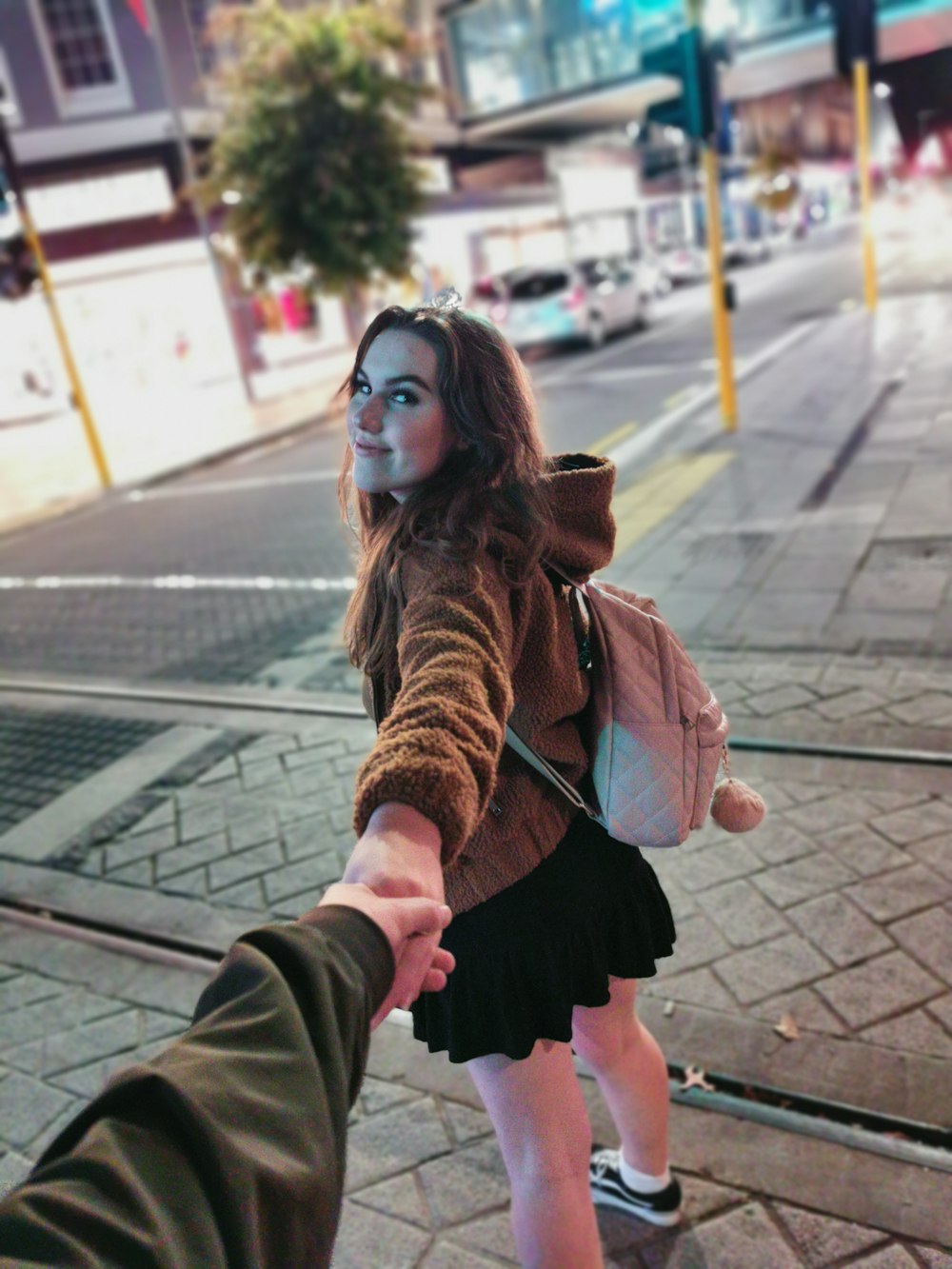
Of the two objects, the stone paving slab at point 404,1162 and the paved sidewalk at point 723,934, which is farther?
the paved sidewalk at point 723,934

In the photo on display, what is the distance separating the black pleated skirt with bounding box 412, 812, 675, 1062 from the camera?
161cm

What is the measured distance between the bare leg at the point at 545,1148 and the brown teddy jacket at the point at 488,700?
344 millimetres

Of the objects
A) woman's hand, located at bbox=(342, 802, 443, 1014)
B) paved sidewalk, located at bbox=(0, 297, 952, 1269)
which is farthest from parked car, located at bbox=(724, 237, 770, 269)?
woman's hand, located at bbox=(342, 802, 443, 1014)

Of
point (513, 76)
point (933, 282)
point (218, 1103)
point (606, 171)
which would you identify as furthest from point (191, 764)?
point (606, 171)

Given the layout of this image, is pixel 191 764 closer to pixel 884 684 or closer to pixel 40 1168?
pixel 884 684

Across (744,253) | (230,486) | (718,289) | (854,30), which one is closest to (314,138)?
(230,486)

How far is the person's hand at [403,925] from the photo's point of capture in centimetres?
107

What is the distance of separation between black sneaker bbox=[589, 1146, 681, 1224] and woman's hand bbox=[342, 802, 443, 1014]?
142 centimetres

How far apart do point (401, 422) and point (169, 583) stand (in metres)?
7.09

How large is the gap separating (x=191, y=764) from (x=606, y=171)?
41.5 m

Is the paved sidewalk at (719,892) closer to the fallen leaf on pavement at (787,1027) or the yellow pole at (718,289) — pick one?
the fallen leaf on pavement at (787,1027)

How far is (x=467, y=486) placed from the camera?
→ 1517 mm

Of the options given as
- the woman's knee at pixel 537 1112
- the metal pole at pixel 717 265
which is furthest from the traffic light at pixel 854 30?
the woman's knee at pixel 537 1112

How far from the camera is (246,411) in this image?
1881 cm
